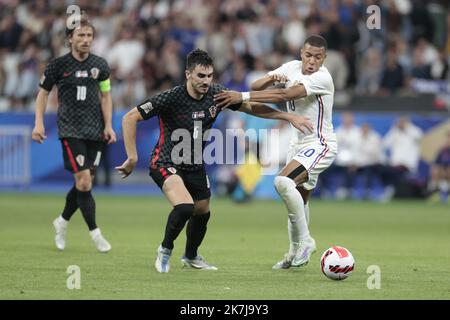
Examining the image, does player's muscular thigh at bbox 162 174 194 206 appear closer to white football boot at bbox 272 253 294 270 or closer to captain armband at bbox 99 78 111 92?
white football boot at bbox 272 253 294 270

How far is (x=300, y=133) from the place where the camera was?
11.1 metres

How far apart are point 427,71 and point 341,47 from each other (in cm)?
223

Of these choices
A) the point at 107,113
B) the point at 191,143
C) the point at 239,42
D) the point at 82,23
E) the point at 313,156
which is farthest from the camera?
the point at 239,42

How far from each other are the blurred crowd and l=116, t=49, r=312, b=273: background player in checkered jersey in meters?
13.8

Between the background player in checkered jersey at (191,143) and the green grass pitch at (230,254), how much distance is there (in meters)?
0.43

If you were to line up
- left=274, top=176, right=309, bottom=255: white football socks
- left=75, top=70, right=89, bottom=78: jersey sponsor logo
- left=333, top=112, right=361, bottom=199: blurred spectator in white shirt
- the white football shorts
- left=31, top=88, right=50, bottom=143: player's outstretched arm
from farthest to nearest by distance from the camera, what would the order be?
left=333, top=112, right=361, bottom=199: blurred spectator in white shirt, left=75, top=70, right=89, bottom=78: jersey sponsor logo, left=31, top=88, right=50, bottom=143: player's outstretched arm, the white football shorts, left=274, top=176, right=309, bottom=255: white football socks

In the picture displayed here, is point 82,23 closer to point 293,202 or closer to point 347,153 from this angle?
point 293,202

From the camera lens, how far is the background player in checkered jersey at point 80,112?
1238 centimetres

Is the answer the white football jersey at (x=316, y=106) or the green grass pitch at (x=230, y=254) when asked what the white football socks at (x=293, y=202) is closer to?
the green grass pitch at (x=230, y=254)

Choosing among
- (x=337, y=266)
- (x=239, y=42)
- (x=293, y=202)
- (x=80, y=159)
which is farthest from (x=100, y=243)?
(x=239, y=42)

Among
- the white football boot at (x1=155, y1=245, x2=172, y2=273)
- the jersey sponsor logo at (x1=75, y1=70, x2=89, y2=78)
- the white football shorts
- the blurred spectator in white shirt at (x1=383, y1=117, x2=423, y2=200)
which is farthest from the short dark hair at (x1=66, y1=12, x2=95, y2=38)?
the blurred spectator in white shirt at (x1=383, y1=117, x2=423, y2=200)

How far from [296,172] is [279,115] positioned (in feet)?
2.13

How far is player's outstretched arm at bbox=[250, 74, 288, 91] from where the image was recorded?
433 inches
